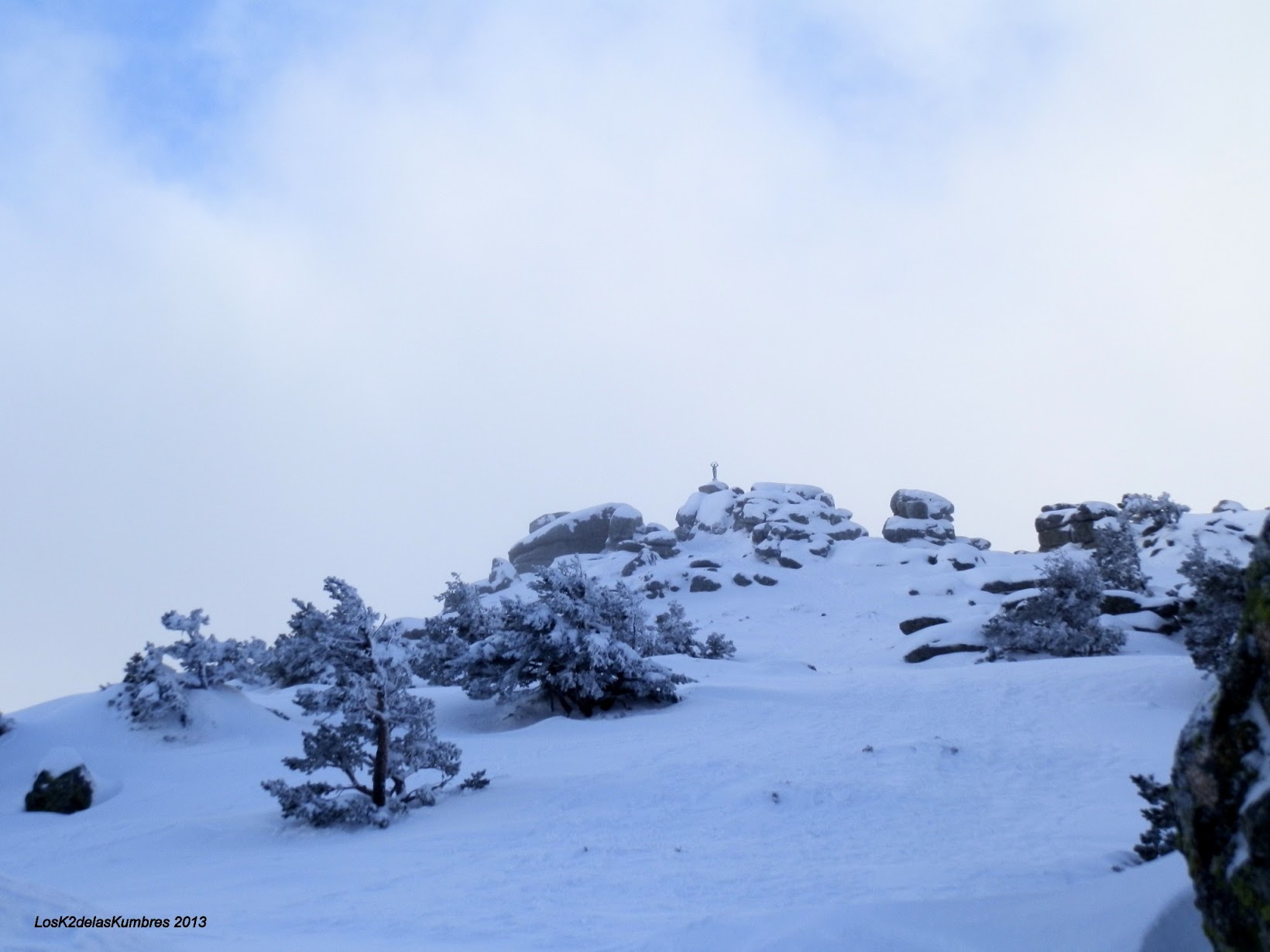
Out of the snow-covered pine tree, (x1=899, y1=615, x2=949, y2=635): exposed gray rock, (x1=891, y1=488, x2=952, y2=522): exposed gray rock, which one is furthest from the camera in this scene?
(x1=891, y1=488, x2=952, y2=522): exposed gray rock

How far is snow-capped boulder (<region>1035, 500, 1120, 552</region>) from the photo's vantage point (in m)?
51.6

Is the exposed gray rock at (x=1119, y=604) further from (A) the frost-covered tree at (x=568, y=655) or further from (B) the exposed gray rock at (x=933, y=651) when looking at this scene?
(A) the frost-covered tree at (x=568, y=655)

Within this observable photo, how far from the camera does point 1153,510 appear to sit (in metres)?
49.2

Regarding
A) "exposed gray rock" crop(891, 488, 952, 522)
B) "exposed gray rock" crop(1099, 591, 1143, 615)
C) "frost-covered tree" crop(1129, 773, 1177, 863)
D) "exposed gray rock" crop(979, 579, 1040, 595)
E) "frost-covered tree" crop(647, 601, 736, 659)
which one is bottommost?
"frost-covered tree" crop(1129, 773, 1177, 863)

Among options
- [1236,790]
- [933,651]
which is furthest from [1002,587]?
[1236,790]

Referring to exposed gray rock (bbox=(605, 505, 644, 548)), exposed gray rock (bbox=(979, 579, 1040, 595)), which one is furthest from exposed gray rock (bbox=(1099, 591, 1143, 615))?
exposed gray rock (bbox=(605, 505, 644, 548))

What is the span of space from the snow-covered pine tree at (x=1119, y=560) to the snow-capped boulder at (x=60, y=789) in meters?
31.3

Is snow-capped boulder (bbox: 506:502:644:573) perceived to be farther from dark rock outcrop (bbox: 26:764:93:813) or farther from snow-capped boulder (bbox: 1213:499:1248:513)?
dark rock outcrop (bbox: 26:764:93:813)

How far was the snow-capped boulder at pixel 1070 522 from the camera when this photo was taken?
51.6 meters

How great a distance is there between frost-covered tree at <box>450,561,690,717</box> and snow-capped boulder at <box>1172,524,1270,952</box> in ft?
50.2

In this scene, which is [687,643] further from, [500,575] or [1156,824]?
[500,575]

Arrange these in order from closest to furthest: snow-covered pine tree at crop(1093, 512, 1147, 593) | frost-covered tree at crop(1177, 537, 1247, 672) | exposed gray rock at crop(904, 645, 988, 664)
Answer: frost-covered tree at crop(1177, 537, 1247, 672), exposed gray rock at crop(904, 645, 988, 664), snow-covered pine tree at crop(1093, 512, 1147, 593)

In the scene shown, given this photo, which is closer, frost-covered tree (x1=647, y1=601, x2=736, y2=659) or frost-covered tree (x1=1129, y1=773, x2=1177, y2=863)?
frost-covered tree (x1=1129, y1=773, x2=1177, y2=863)

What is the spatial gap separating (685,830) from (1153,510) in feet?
157
